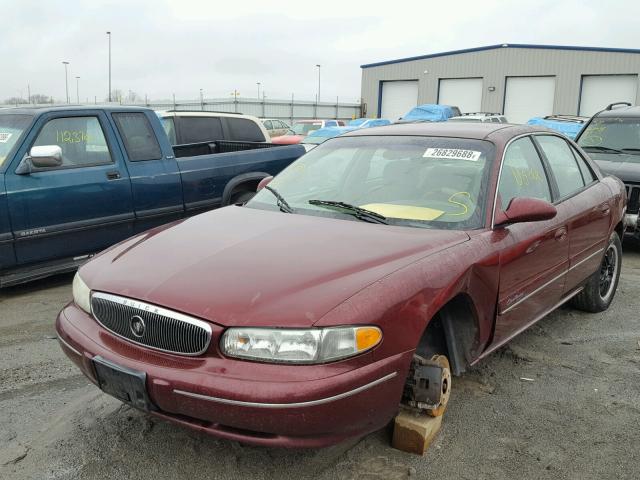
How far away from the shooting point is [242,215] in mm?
3512

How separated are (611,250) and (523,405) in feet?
7.76

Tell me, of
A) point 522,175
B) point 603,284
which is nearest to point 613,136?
point 603,284

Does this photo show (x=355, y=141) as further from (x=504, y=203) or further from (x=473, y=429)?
(x=473, y=429)

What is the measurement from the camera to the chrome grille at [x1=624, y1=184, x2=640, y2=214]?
22.7ft

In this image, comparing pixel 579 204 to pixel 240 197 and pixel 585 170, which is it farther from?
pixel 240 197

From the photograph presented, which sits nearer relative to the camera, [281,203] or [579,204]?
[281,203]

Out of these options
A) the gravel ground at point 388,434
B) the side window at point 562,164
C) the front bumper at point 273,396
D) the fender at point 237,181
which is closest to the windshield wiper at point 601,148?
the side window at point 562,164

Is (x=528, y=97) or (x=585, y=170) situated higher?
(x=528, y=97)

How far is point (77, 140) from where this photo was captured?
5.65 m

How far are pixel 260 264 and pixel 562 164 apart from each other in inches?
108

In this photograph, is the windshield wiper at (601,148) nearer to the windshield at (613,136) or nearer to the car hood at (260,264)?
the windshield at (613,136)

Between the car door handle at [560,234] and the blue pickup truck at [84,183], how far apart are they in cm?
399

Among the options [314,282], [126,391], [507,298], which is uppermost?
[314,282]

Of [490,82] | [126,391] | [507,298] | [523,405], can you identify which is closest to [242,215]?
[126,391]
